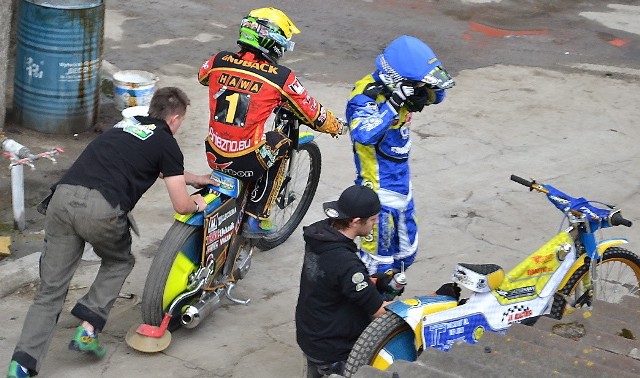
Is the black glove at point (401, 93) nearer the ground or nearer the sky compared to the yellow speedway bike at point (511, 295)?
nearer the sky

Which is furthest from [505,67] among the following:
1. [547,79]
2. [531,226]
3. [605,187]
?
[531,226]

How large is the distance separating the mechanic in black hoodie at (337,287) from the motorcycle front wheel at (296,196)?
2.22 meters

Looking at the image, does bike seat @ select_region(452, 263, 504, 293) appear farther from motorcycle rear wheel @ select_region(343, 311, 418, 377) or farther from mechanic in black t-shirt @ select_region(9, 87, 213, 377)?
mechanic in black t-shirt @ select_region(9, 87, 213, 377)

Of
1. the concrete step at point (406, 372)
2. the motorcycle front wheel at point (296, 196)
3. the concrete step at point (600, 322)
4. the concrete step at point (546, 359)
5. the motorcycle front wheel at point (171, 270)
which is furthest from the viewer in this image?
the motorcycle front wheel at point (296, 196)

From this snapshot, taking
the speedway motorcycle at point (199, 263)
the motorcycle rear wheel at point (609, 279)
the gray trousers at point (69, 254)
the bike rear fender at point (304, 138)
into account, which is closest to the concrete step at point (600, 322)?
the motorcycle rear wheel at point (609, 279)

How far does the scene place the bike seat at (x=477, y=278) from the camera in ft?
18.1

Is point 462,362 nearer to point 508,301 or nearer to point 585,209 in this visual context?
point 508,301

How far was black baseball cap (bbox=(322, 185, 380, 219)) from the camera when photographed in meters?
5.28

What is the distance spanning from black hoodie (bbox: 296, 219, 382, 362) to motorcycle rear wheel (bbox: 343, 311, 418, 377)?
0.13 meters

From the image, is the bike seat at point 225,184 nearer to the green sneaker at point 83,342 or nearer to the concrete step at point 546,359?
the green sneaker at point 83,342

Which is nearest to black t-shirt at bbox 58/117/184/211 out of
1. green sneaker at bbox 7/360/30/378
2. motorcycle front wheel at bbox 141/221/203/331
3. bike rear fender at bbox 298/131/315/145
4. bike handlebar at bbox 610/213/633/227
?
motorcycle front wheel at bbox 141/221/203/331

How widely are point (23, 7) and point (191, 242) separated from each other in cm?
378

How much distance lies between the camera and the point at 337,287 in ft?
17.2

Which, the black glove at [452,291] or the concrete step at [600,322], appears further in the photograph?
the black glove at [452,291]
